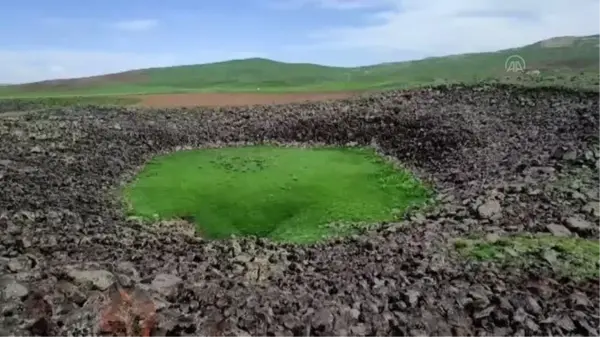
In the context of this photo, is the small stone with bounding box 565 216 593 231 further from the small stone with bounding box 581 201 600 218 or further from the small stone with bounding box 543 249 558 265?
the small stone with bounding box 543 249 558 265

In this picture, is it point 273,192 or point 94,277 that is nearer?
point 94,277

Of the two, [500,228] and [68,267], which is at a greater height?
[68,267]

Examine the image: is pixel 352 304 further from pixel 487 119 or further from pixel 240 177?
pixel 487 119

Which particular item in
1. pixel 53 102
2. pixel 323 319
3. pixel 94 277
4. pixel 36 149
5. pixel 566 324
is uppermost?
pixel 53 102

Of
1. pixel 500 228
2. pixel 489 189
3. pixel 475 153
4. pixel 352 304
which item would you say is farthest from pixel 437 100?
pixel 352 304

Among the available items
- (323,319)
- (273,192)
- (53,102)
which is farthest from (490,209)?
(53,102)

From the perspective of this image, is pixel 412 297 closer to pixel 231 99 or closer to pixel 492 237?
pixel 492 237

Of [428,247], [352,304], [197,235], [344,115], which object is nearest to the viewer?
[352,304]
